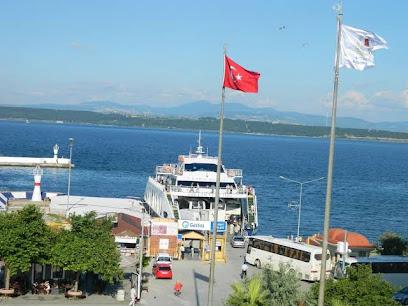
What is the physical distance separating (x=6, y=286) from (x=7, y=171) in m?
75.3

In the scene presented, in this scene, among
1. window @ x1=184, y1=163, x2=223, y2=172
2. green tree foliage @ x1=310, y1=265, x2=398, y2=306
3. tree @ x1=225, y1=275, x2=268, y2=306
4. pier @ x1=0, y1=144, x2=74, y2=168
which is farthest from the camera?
pier @ x1=0, y1=144, x2=74, y2=168

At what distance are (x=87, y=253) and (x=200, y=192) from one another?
68.4ft

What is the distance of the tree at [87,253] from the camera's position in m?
26.7

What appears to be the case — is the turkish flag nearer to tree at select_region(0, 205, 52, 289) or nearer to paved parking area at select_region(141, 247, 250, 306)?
paved parking area at select_region(141, 247, 250, 306)

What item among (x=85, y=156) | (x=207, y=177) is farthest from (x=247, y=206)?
(x=85, y=156)

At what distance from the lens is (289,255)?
35.3 m

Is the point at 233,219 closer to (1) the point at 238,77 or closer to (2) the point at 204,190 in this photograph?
(2) the point at 204,190

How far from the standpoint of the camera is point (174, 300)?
27734mm

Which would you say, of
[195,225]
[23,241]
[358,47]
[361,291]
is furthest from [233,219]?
[358,47]

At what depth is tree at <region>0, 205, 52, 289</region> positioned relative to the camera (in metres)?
26.2

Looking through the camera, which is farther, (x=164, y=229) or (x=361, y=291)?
(x=164, y=229)

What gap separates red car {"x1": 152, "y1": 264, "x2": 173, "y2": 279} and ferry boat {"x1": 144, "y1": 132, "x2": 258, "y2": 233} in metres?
11.7

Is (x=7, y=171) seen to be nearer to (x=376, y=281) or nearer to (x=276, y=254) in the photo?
(x=276, y=254)

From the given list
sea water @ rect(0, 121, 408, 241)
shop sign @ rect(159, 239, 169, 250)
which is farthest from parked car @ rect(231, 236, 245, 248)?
sea water @ rect(0, 121, 408, 241)
